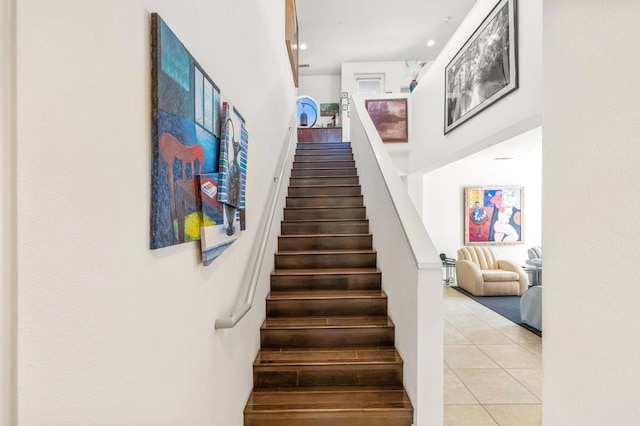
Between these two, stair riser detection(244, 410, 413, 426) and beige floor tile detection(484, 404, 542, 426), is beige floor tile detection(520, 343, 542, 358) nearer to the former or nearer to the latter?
beige floor tile detection(484, 404, 542, 426)

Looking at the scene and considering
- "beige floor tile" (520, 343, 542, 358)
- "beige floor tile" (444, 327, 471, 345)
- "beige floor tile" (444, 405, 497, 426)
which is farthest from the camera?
"beige floor tile" (444, 327, 471, 345)

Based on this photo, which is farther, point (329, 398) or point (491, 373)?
point (491, 373)

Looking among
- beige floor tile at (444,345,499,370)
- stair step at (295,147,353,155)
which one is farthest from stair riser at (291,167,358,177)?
beige floor tile at (444,345,499,370)

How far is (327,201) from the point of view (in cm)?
370

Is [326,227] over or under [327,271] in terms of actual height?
over

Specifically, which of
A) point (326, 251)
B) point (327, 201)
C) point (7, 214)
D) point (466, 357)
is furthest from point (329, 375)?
point (327, 201)

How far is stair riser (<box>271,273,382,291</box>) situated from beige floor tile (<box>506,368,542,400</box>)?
1537mm

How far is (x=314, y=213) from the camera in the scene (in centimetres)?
351

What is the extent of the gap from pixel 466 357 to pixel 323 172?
2.95 metres

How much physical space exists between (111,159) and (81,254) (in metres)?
0.23

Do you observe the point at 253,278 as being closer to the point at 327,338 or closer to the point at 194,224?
the point at 194,224

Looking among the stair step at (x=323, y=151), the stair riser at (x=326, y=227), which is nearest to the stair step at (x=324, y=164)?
the stair step at (x=323, y=151)

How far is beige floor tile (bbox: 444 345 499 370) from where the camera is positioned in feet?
9.50

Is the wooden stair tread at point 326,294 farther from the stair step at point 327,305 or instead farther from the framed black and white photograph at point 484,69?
the framed black and white photograph at point 484,69
